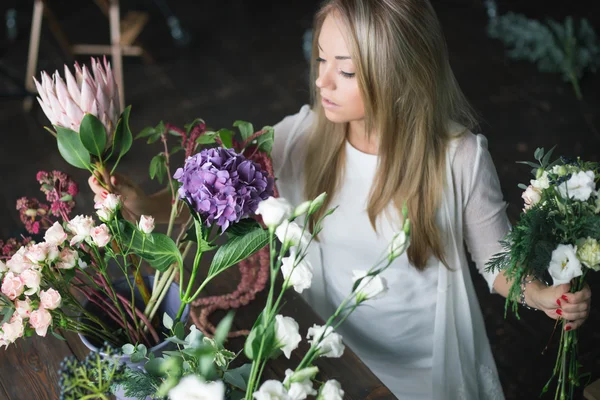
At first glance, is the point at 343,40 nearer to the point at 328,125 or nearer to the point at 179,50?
the point at 328,125

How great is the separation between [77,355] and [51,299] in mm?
478

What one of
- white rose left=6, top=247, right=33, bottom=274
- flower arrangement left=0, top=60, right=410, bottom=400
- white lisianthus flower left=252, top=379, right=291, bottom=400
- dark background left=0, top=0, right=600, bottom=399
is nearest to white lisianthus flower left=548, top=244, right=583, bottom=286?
flower arrangement left=0, top=60, right=410, bottom=400

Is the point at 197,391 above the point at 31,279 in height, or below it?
below

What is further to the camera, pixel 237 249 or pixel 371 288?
pixel 237 249

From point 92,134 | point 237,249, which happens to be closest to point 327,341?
point 237,249

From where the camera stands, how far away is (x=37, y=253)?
0.98 metres

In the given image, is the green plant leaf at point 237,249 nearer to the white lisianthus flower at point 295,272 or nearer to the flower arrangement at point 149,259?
Answer: the flower arrangement at point 149,259

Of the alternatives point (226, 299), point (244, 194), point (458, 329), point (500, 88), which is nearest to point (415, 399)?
point (458, 329)

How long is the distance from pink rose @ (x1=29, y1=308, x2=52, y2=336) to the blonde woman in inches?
12.7

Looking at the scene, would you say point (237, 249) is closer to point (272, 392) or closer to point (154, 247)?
point (154, 247)

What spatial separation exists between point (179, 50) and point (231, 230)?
10.6 ft

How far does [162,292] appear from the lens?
122 centimetres

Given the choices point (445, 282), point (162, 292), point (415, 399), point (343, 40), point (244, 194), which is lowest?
point (415, 399)

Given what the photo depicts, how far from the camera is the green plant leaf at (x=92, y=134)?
107 centimetres
